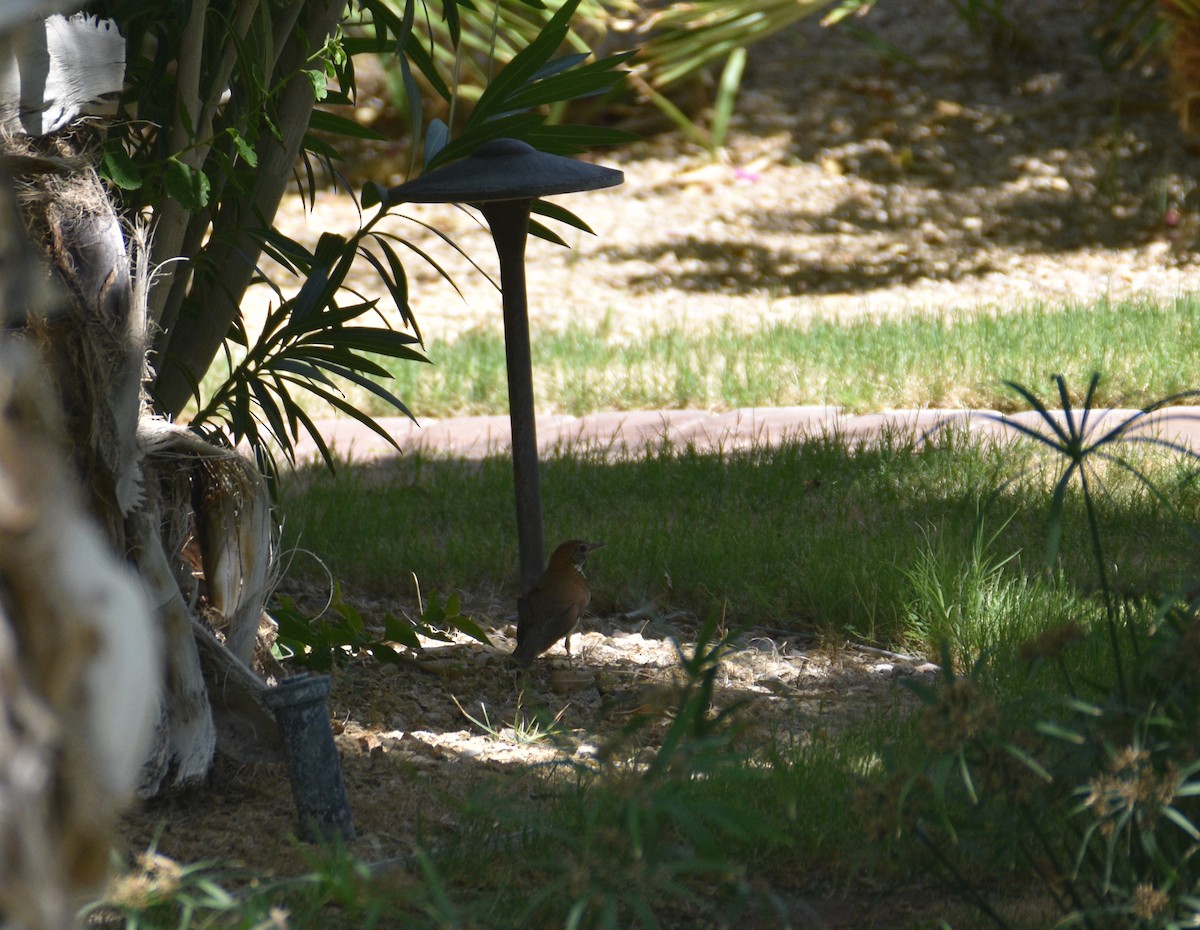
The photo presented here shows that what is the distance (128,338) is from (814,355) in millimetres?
4417

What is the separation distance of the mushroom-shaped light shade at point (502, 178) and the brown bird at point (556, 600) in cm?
81

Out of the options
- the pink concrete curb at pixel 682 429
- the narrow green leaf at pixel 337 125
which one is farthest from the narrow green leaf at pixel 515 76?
the pink concrete curb at pixel 682 429

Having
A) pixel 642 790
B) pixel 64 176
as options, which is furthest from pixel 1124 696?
pixel 64 176

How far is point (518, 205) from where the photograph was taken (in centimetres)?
322

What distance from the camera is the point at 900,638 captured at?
3439 mm

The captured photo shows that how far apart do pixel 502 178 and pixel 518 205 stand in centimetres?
24

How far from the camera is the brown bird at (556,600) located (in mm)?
3111

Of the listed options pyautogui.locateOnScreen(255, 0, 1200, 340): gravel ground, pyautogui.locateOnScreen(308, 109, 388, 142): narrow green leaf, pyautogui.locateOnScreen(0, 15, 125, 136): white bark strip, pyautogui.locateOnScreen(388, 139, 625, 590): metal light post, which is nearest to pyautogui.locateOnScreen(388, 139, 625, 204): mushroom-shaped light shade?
pyautogui.locateOnScreen(388, 139, 625, 590): metal light post

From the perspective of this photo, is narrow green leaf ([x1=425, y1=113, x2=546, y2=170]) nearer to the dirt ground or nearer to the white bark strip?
the white bark strip

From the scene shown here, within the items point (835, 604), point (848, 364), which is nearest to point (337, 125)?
point (835, 604)

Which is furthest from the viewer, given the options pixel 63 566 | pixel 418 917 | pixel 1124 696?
pixel 418 917

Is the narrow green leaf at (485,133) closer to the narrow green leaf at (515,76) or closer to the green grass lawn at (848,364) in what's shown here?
the narrow green leaf at (515,76)

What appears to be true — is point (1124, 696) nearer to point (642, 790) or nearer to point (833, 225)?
point (642, 790)

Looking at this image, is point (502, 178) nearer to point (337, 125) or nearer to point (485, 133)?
point (485, 133)
